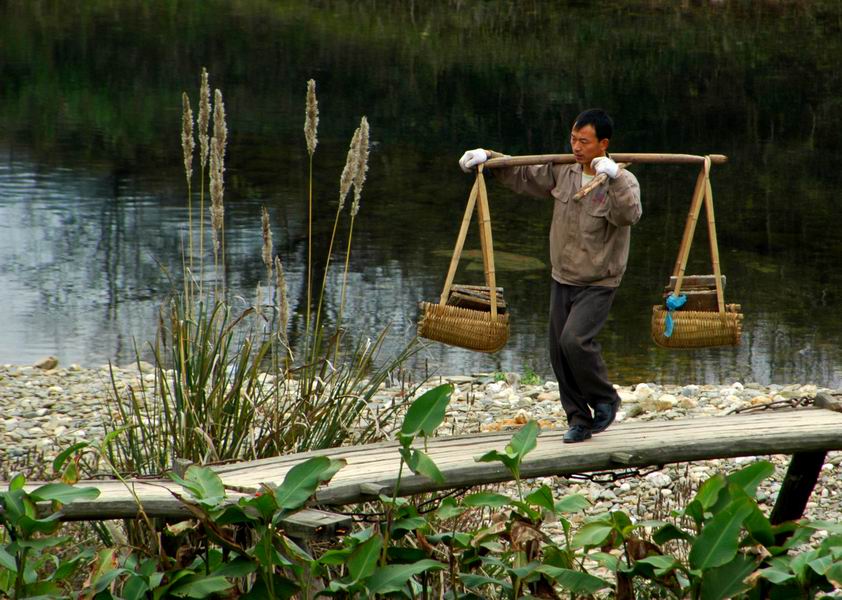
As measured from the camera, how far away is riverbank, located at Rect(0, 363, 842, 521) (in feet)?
18.9

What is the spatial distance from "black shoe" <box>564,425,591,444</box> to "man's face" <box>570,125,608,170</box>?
3.13 feet

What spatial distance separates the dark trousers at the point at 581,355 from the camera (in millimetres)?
4559

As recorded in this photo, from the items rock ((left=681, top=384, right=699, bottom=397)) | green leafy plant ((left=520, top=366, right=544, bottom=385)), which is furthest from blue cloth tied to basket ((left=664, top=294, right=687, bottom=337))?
green leafy plant ((left=520, top=366, right=544, bottom=385))

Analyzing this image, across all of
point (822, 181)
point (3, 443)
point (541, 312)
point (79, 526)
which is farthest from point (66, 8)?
point (79, 526)

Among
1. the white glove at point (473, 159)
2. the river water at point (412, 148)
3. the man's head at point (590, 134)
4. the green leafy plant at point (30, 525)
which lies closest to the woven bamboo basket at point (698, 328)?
the man's head at point (590, 134)

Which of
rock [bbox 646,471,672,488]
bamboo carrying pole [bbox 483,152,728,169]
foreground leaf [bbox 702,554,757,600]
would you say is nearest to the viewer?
foreground leaf [bbox 702,554,757,600]

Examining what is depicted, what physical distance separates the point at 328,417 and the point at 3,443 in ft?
A: 8.32

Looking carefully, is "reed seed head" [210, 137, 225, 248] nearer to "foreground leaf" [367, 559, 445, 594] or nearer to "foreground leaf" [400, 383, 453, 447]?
"foreground leaf" [400, 383, 453, 447]

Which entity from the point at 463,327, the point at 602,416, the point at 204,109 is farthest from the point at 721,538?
the point at 204,109

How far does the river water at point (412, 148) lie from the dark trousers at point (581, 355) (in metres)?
3.47

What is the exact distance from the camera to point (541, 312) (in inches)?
372

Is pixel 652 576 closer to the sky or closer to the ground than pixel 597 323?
closer to the ground

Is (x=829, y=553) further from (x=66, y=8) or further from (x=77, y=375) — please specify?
(x=66, y=8)

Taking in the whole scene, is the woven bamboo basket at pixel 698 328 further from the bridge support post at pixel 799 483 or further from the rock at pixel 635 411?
the rock at pixel 635 411
